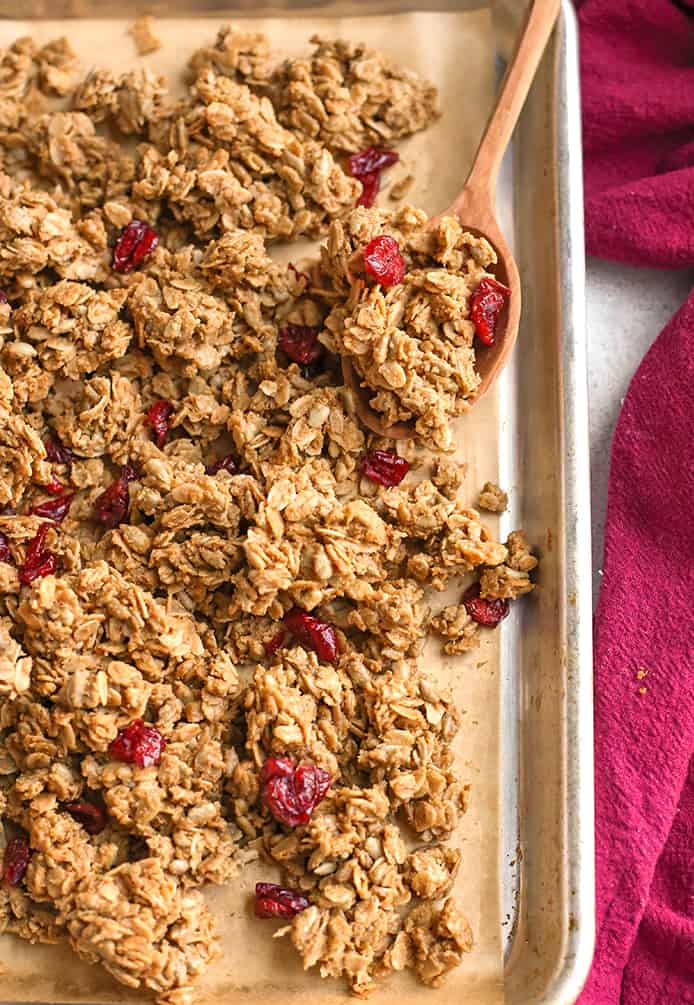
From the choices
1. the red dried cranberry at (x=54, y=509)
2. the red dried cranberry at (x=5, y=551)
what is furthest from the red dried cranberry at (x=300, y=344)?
the red dried cranberry at (x=5, y=551)

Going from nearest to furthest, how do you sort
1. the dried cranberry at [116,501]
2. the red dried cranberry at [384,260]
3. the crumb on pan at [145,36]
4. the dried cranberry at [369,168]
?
the red dried cranberry at [384,260] → the dried cranberry at [116,501] → the dried cranberry at [369,168] → the crumb on pan at [145,36]

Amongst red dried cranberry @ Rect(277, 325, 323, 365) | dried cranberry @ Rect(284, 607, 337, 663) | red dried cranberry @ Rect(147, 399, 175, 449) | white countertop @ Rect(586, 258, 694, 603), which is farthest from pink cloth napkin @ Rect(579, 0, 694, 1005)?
red dried cranberry @ Rect(147, 399, 175, 449)

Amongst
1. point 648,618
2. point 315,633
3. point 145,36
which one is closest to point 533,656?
point 648,618

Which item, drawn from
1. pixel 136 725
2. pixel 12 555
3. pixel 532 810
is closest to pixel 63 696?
pixel 136 725

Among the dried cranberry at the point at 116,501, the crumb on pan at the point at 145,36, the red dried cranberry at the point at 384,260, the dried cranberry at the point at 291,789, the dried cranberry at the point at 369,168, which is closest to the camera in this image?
the dried cranberry at the point at 291,789

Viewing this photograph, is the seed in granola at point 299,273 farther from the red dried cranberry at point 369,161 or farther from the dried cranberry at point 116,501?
the dried cranberry at point 116,501

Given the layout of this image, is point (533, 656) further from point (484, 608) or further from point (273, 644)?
point (273, 644)
